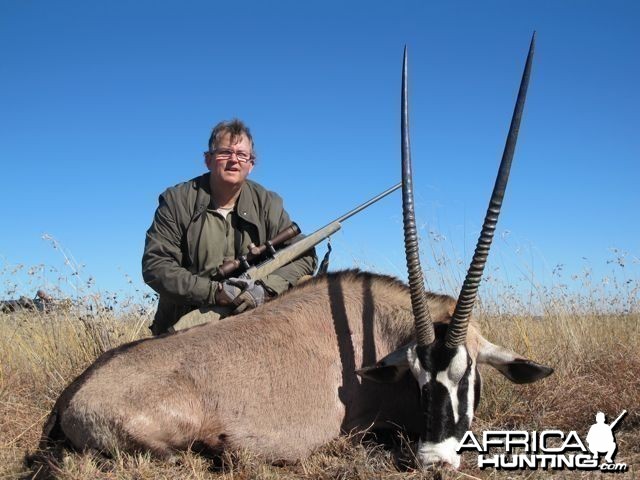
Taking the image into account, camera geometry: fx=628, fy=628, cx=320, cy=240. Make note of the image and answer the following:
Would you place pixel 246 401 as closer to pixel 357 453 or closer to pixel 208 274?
pixel 357 453

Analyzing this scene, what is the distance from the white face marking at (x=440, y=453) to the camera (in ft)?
10.6

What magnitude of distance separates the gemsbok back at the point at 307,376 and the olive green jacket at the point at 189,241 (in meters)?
0.91

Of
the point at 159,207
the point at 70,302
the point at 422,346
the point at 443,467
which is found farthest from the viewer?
the point at 70,302

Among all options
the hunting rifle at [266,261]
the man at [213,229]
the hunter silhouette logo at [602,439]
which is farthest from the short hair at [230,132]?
the hunter silhouette logo at [602,439]

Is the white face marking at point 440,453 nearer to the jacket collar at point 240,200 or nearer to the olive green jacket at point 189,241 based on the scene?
the olive green jacket at point 189,241

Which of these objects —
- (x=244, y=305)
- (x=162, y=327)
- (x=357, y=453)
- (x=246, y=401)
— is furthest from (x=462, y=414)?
(x=162, y=327)

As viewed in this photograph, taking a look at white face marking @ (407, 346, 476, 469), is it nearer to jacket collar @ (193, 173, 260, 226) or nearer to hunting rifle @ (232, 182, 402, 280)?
hunting rifle @ (232, 182, 402, 280)

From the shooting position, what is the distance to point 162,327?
18.4 feet

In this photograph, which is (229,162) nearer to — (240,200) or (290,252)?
(240,200)

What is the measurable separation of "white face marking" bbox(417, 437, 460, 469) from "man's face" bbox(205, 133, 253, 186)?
116 inches

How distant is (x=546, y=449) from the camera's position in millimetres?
3551

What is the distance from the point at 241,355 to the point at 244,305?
900mm

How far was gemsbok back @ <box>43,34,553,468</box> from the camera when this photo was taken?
3.49 m

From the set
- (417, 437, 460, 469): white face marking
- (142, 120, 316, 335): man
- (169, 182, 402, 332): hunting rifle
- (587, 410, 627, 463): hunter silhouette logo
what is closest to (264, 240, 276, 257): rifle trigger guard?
(169, 182, 402, 332): hunting rifle
